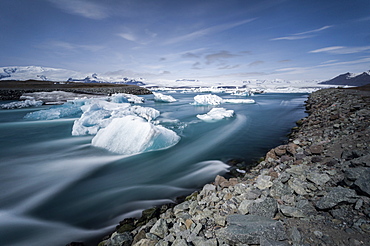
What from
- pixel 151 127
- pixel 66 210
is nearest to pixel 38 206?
pixel 66 210

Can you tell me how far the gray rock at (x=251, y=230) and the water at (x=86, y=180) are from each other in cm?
169

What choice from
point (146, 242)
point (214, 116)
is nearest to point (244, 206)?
point (146, 242)

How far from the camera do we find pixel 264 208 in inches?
72.1

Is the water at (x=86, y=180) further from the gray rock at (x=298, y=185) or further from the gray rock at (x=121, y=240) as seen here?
the gray rock at (x=298, y=185)

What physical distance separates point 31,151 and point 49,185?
2.67 meters

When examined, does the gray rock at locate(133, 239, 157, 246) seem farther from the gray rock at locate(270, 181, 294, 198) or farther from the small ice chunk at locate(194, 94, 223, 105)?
the small ice chunk at locate(194, 94, 223, 105)

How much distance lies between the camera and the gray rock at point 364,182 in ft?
5.43

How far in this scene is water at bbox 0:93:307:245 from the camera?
2.61 m

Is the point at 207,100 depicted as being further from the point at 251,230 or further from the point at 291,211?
the point at 251,230

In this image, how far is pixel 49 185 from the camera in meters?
3.56

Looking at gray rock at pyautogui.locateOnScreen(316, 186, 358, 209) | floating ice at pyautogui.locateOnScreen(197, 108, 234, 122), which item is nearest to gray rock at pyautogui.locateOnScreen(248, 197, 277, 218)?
gray rock at pyautogui.locateOnScreen(316, 186, 358, 209)

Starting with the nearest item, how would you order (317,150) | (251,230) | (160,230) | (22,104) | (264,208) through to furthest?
(251,230)
(264,208)
(160,230)
(317,150)
(22,104)

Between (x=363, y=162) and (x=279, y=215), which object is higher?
(x=363, y=162)

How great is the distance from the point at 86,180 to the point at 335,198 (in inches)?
172
